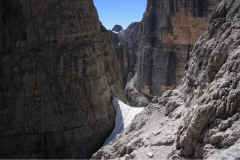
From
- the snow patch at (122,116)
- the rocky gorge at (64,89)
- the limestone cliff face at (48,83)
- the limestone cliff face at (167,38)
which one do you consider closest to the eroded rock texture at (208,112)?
the rocky gorge at (64,89)

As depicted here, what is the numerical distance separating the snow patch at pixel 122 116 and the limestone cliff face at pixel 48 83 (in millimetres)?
521

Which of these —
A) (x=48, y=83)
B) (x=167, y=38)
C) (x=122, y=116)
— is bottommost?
(x=122, y=116)

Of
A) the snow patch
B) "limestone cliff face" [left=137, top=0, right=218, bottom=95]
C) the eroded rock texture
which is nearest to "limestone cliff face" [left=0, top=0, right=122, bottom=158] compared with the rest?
the snow patch

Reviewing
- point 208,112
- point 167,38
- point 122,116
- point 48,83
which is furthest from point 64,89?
point 167,38

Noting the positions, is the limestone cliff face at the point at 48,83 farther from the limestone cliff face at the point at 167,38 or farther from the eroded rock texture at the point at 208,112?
the limestone cliff face at the point at 167,38

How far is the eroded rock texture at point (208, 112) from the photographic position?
3201mm

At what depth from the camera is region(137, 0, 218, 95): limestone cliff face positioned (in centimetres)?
1856

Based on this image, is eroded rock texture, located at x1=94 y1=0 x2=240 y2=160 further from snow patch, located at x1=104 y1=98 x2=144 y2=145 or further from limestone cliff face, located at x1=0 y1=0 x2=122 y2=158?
snow patch, located at x1=104 y1=98 x2=144 y2=145

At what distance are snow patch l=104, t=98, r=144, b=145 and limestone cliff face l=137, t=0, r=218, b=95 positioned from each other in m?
9.71

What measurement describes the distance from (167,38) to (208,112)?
1843 cm

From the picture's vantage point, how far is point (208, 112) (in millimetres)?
3551

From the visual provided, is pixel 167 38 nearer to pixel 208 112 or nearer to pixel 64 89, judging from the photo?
pixel 64 89

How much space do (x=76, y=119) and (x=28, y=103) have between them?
2.19 m

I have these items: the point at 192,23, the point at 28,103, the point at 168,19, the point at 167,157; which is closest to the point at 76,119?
the point at 28,103
